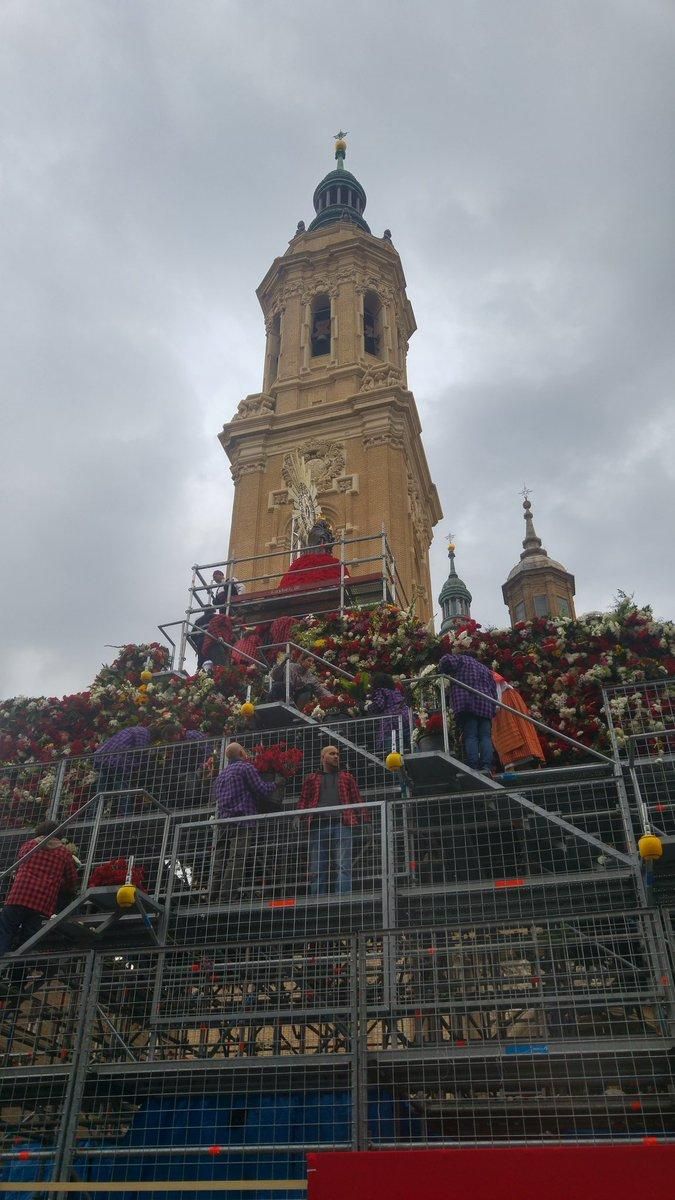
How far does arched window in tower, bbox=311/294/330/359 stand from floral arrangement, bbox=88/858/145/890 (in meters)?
31.4

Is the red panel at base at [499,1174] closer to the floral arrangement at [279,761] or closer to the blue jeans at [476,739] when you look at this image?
the blue jeans at [476,739]

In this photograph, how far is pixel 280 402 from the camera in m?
38.5

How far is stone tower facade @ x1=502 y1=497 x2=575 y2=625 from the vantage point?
204 feet

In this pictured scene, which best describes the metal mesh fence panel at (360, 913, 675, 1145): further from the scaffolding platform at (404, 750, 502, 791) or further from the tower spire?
the tower spire

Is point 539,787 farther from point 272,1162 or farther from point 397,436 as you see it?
point 397,436

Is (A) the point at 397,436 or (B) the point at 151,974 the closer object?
(B) the point at 151,974

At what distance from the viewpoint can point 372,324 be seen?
41.7 metres

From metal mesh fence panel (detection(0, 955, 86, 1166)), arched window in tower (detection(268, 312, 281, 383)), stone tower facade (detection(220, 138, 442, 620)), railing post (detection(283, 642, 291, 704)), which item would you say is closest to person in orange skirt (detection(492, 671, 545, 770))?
railing post (detection(283, 642, 291, 704))

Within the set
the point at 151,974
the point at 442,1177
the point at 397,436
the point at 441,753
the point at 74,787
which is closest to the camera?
the point at 442,1177

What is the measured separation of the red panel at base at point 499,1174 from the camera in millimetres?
5934

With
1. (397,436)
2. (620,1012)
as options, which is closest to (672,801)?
(620,1012)

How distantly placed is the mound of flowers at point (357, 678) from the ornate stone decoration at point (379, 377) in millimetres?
19511

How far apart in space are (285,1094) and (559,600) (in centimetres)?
5645

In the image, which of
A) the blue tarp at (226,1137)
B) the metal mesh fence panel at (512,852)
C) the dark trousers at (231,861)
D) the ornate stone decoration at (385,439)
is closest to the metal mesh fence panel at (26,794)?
the dark trousers at (231,861)
